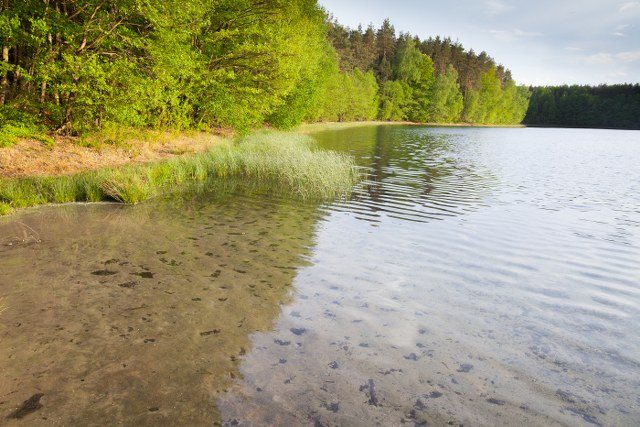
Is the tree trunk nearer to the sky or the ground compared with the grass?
nearer to the sky

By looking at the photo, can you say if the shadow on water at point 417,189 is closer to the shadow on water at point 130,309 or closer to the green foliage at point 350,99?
the shadow on water at point 130,309

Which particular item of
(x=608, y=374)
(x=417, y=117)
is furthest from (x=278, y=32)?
(x=417, y=117)

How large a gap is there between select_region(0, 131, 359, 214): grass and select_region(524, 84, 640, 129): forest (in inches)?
6277

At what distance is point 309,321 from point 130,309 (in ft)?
7.85

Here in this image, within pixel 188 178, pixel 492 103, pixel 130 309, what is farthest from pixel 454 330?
pixel 492 103

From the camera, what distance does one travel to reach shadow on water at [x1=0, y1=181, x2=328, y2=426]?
3.52 metres

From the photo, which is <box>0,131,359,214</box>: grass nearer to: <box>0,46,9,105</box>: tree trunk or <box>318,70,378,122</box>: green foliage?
<box>0,46,9,105</box>: tree trunk

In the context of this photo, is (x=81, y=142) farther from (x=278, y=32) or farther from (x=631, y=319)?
(x=631, y=319)

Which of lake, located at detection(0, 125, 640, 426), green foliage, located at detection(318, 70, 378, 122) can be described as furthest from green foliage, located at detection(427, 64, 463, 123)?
lake, located at detection(0, 125, 640, 426)

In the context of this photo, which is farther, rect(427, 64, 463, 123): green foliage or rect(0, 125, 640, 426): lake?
rect(427, 64, 463, 123): green foliage

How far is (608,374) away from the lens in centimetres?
437

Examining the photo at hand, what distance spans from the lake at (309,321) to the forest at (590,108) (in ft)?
535

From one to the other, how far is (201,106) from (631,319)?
2330cm

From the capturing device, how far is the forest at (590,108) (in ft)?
452
